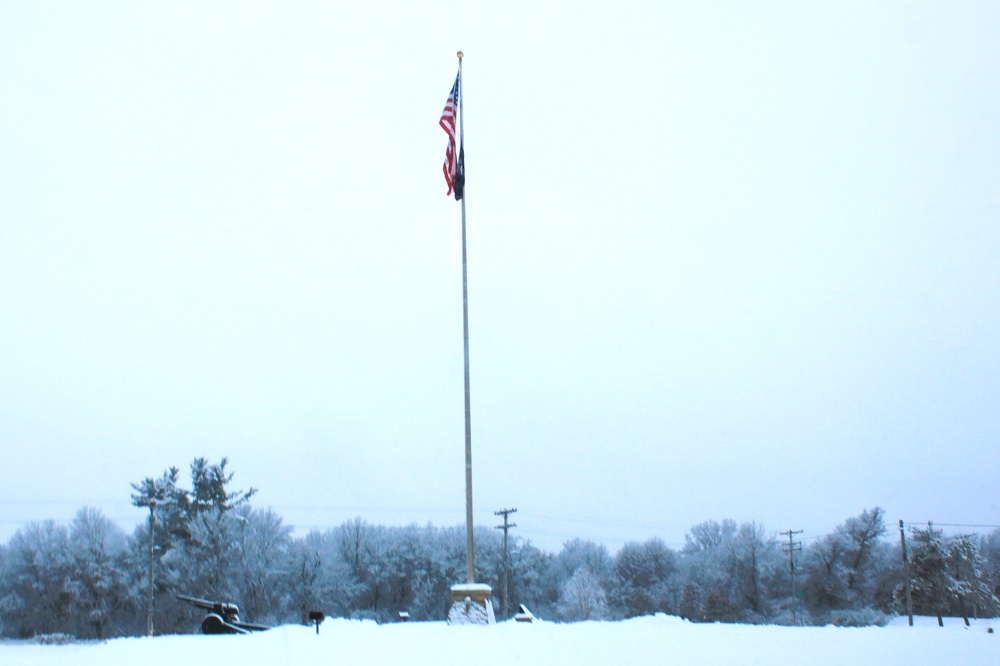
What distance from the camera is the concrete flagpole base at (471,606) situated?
42.0 feet

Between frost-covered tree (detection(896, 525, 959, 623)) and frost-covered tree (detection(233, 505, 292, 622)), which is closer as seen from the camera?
frost-covered tree (detection(896, 525, 959, 623))

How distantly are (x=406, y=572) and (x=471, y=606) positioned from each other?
156ft

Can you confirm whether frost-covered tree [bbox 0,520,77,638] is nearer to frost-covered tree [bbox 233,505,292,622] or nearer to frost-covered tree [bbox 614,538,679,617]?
frost-covered tree [bbox 233,505,292,622]

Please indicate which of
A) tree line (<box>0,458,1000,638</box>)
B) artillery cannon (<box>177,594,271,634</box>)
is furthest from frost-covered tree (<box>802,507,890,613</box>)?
artillery cannon (<box>177,594,271,634</box>)

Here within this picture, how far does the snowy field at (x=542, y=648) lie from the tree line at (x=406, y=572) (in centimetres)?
3256

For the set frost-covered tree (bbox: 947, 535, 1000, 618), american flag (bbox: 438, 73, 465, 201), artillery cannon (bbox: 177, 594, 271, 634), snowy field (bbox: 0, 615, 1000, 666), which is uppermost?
american flag (bbox: 438, 73, 465, 201)

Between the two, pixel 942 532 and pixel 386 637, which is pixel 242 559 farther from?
pixel 386 637

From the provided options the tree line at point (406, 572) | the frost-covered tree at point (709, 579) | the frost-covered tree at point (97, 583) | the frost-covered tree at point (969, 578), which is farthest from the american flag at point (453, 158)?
the frost-covered tree at point (709, 579)

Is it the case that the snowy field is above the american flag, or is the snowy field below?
→ below

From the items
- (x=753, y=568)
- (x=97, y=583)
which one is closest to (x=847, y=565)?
(x=753, y=568)

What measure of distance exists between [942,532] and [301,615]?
37.1 meters

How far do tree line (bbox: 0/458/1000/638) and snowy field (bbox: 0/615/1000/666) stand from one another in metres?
32.6

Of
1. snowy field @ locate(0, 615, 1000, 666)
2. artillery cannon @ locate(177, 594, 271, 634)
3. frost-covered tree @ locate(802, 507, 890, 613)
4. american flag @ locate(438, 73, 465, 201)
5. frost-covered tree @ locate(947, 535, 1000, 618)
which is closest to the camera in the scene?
snowy field @ locate(0, 615, 1000, 666)

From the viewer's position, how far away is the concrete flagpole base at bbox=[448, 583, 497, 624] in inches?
504
